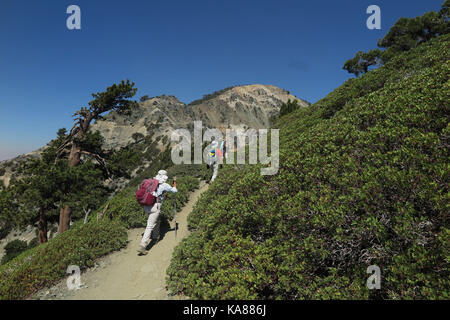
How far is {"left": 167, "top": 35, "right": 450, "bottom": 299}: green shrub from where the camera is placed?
2672 mm

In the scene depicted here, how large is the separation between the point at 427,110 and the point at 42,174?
20017 millimetres

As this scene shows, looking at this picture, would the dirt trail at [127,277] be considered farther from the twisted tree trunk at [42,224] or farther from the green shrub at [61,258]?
the twisted tree trunk at [42,224]

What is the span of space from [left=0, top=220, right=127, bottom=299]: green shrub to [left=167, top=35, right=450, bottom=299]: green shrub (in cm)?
277

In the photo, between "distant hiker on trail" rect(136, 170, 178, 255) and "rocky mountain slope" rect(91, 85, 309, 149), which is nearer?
"distant hiker on trail" rect(136, 170, 178, 255)

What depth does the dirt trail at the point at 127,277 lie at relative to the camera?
485 centimetres

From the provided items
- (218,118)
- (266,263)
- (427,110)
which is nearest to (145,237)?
(266,263)

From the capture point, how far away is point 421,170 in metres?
3.16

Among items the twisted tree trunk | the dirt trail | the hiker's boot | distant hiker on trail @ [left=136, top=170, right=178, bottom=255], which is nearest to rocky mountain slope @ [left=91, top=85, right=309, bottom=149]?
the twisted tree trunk

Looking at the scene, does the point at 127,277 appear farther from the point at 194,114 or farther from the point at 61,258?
the point at 194,114

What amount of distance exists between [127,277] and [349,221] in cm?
548

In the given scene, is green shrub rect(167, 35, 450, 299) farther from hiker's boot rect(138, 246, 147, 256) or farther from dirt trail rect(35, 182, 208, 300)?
hiker's boot rect(138, 246, 147, 256)

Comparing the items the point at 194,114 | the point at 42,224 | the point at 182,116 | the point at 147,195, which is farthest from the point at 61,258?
the point at 194,114

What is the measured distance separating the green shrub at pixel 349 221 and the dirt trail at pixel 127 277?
1.78ft
